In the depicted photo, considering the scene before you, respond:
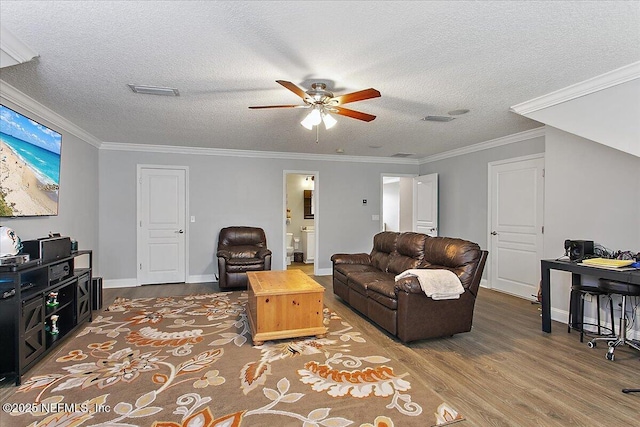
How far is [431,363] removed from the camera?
2895 mm

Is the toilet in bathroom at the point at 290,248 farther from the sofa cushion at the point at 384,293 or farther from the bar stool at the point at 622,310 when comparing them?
the bar stool at the point at 622,310

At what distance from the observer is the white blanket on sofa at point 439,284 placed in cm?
320

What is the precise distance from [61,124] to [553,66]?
539 centimetres

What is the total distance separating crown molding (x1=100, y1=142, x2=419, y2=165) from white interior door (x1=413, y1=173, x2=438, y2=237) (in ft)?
2.11

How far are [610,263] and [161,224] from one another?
6243 millimetres

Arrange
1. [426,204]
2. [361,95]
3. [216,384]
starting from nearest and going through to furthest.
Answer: [216,384] < [361,95] < [426,204]

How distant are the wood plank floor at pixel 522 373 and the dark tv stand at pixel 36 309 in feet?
9.59

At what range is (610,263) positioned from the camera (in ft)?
10.0

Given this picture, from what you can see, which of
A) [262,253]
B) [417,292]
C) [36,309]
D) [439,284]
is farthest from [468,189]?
[36,309]

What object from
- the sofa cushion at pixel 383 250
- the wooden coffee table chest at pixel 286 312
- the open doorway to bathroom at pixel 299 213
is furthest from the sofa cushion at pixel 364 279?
the open doorway to bathroom at pixel 299 213

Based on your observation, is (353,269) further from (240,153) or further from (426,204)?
(240,153)

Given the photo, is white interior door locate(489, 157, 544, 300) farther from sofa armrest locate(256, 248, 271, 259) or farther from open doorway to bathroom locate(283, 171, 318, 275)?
open doorway to bathroom locate(283, 171, 318, 275)

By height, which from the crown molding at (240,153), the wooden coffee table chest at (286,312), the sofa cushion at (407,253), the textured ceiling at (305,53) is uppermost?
the textured ceiling at (305,53)

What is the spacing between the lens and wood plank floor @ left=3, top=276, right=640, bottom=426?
2.18 m
